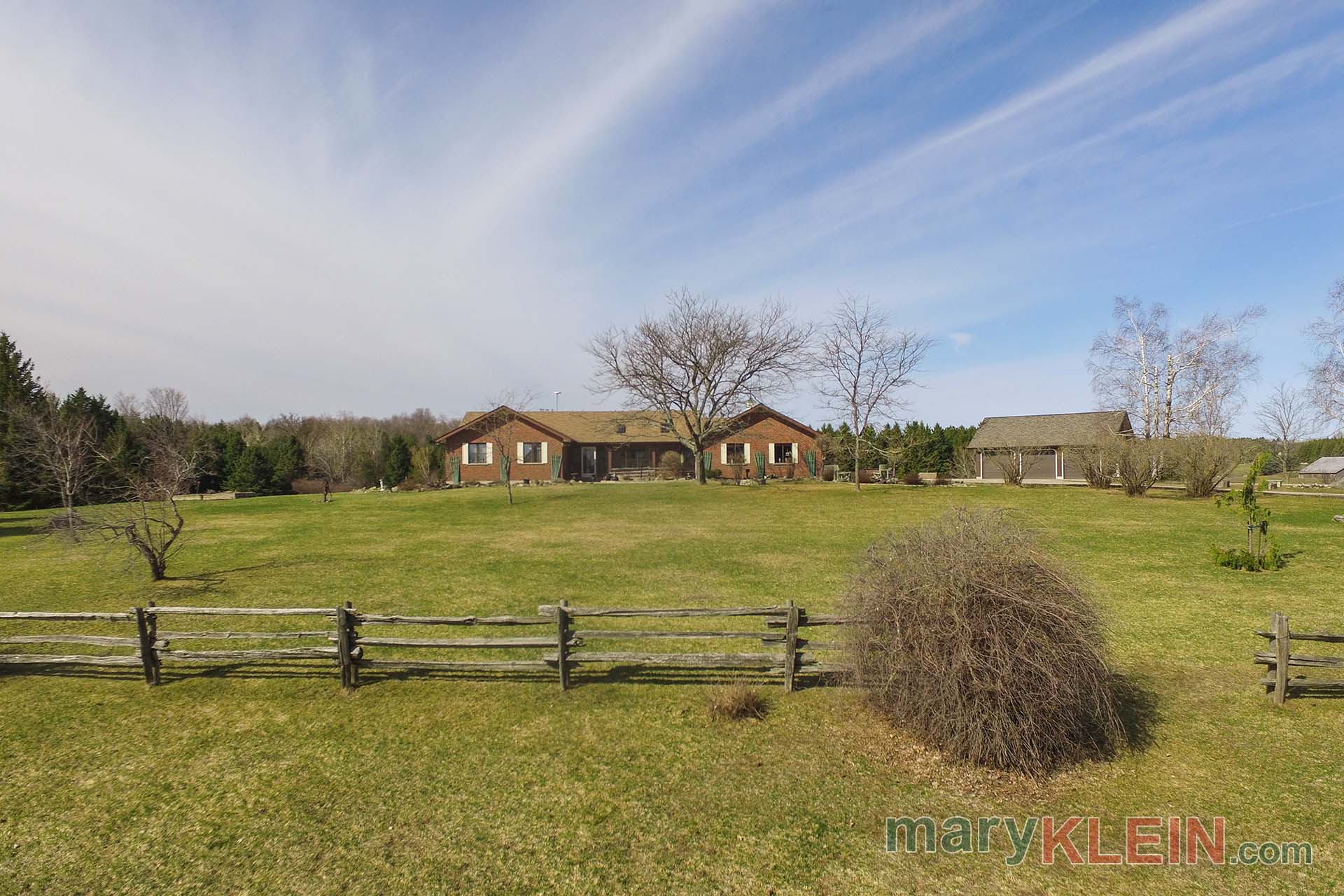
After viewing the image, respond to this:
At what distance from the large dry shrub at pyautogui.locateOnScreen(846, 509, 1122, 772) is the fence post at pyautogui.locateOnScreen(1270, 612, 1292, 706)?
2585 millimetres

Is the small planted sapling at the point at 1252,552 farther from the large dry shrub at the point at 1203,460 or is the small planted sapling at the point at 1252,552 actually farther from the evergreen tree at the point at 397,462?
the evergreen tree at the point at 397,462

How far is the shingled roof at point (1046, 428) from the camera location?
4219 cm

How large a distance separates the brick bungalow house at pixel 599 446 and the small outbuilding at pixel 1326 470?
33.6 m

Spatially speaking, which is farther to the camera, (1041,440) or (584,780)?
(1041,440)

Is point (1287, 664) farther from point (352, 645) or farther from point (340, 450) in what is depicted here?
point (340, 450)

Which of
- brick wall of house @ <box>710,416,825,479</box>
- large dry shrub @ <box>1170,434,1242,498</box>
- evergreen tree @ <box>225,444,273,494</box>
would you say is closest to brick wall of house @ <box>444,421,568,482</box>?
brick wall of house @ <box>710,416,825,479</box>

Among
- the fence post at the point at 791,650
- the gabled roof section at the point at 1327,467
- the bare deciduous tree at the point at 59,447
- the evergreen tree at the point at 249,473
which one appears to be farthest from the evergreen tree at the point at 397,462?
the gabled roof section at the point at 1327,467

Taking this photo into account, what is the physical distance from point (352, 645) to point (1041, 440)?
158 ft

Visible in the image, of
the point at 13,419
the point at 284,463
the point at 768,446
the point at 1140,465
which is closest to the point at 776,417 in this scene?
the point at 768,446

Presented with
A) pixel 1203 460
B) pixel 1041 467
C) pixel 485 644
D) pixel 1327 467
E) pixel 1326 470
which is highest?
pixel 1203 460

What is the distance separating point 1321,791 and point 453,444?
44380 millimetres

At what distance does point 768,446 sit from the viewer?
149ft

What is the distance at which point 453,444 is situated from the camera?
44.2 m

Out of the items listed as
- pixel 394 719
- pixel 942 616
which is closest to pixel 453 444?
pixel 394 719
